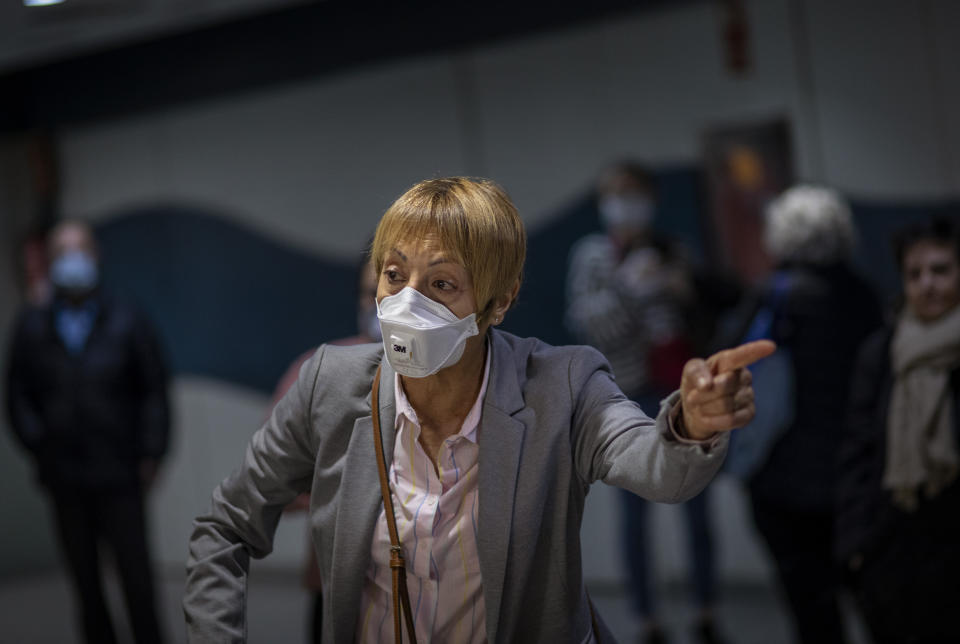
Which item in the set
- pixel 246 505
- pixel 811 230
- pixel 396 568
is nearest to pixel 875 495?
pixel 811 230

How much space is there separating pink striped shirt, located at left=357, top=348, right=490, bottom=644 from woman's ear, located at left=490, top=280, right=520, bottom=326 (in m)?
0.09

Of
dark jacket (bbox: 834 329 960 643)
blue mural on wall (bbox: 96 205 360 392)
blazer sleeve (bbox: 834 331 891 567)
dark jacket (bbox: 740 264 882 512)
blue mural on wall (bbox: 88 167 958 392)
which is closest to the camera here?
dark jacket (bbox: 834 329 960 643)

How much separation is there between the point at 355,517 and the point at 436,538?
5.4 inches

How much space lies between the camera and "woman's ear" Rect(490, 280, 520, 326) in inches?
66.1

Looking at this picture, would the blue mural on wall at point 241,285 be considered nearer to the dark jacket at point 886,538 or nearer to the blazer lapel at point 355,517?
the dark jacket at point 886,538

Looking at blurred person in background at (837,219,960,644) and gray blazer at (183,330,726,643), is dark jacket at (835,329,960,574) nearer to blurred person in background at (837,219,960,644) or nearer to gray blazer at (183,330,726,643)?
blurred person in background at (837,219,960,644)

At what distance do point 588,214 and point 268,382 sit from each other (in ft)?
7.35

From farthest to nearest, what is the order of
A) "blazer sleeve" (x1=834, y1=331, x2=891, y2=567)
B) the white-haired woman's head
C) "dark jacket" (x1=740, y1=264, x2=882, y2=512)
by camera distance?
the white-haired woman's head → "dark jacket" (x1=740, y1=264, x2=882, y2=512) → "blazer sleeve" (x1=834, y1=331, x2=891, y2=567)

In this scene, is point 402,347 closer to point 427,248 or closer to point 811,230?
point 427,248

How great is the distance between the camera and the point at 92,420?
4.36 meters

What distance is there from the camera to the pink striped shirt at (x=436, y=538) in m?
1.66

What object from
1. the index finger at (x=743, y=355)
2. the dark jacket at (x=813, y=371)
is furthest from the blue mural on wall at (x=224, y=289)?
the index finger at (x=743, y=355)

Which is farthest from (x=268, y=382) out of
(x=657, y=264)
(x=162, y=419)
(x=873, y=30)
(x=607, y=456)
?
(x=607, y=456)

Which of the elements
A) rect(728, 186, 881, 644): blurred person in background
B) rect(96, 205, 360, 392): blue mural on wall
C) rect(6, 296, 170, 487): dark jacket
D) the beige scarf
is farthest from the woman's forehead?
rect(96, 205, 360, 392): blue mural on wall
